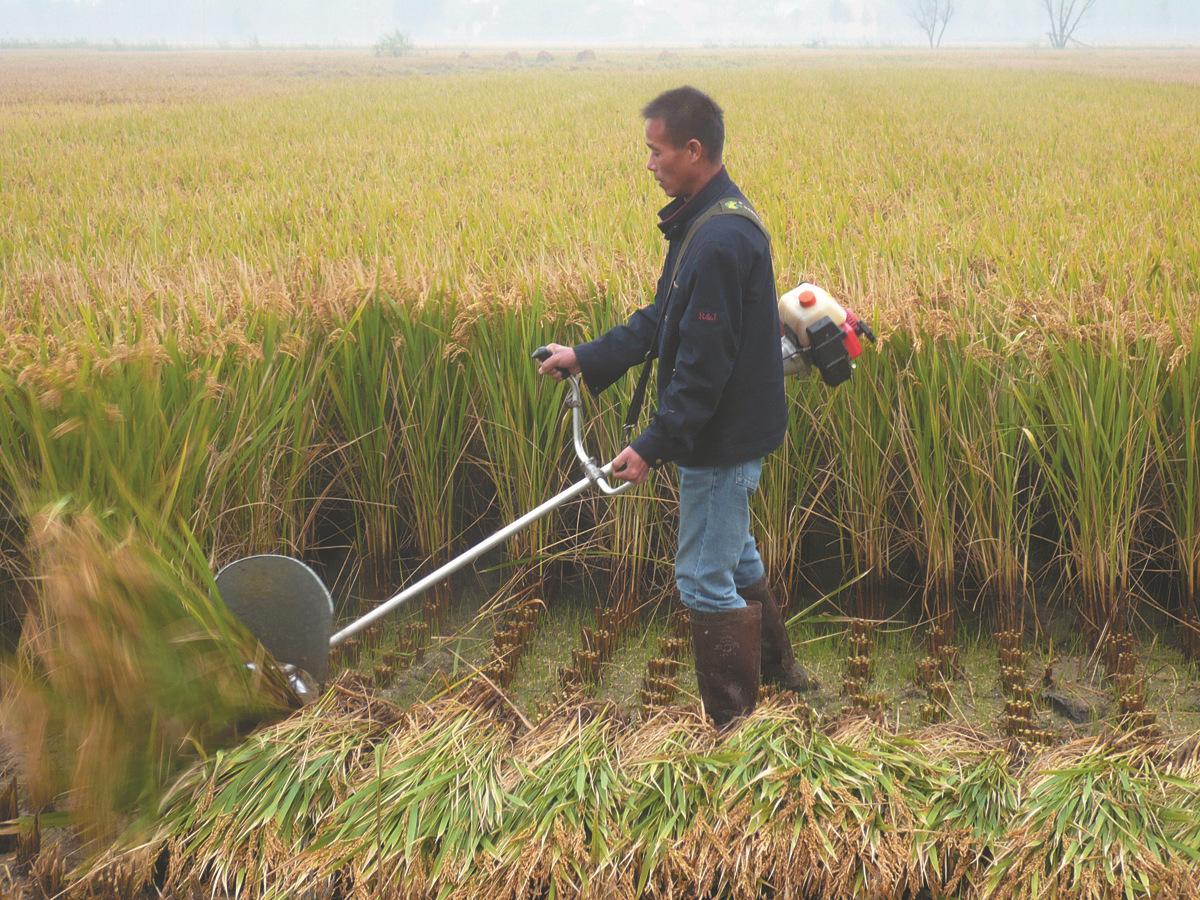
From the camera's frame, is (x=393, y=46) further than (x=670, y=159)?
Yes

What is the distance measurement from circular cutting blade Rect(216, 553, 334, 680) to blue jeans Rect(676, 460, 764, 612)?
813 millimetres

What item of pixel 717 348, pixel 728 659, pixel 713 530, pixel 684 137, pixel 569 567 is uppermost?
Answer: pixel 684 137

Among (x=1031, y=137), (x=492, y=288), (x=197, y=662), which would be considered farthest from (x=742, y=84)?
(x=197, y=662)

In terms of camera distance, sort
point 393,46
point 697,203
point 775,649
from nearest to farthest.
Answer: point 697,203, point 775,649, point 393,46

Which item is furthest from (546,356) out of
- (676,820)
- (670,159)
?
(676,820)

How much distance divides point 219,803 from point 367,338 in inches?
55.5

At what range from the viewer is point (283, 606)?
2.08 m

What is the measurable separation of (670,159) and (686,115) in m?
0.09

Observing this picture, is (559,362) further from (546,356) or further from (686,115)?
(686,115)

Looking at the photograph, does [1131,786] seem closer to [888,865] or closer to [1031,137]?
[888,865]

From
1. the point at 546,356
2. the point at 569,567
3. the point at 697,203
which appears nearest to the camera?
the point at 697,203

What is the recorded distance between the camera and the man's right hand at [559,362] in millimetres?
2209

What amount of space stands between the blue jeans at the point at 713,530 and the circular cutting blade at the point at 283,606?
81cm

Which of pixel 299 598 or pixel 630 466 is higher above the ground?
pixel 630 466
